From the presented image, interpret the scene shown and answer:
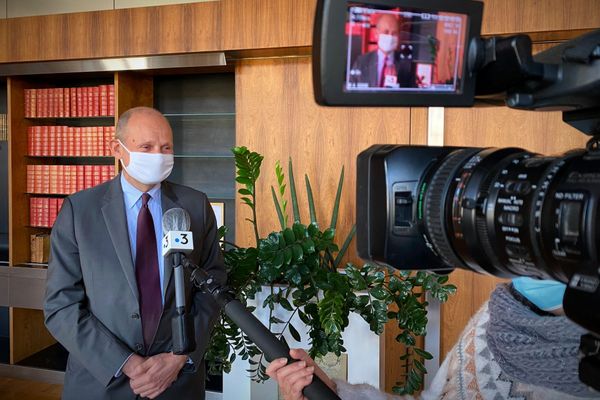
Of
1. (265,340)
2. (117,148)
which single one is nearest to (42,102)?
(117,148)

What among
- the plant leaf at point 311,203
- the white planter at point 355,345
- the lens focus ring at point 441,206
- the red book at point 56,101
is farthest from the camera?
the red book at point 56,101

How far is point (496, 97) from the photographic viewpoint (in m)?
0.72

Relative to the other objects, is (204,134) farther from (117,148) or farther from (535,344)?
(535,344)

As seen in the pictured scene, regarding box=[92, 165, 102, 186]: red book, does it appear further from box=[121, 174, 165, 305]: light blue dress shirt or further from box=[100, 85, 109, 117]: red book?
box=[121, 174, 165, 305]: light blue dress shirt

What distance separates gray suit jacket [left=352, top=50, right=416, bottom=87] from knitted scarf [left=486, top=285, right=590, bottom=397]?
1.37ft

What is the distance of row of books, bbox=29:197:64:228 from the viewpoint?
13.4 feet

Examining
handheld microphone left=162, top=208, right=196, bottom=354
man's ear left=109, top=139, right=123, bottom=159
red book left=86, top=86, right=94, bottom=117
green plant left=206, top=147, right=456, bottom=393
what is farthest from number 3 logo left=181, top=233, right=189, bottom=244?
red book left=86, top=86, right=94, bottom=117

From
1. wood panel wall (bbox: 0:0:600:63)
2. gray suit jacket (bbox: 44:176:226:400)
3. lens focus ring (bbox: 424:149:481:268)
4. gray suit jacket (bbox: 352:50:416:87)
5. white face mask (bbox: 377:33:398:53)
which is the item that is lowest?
gray suit jacket (bbox: 44:176:226:400)

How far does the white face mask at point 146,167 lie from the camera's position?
1907 mm

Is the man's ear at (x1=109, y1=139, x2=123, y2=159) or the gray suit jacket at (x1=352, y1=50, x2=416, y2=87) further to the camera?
the man's ear at (x1=109, y1=139, x2=123, y2=159)

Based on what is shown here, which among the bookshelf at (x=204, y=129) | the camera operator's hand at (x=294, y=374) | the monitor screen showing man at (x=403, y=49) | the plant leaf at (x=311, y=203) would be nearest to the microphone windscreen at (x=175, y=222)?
the camera operator's hand at (x=294, y=374)

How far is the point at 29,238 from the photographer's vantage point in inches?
165

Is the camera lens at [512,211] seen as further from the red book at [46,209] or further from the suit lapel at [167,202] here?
the red book at [46,209]

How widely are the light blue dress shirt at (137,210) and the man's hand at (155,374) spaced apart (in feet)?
0.70
